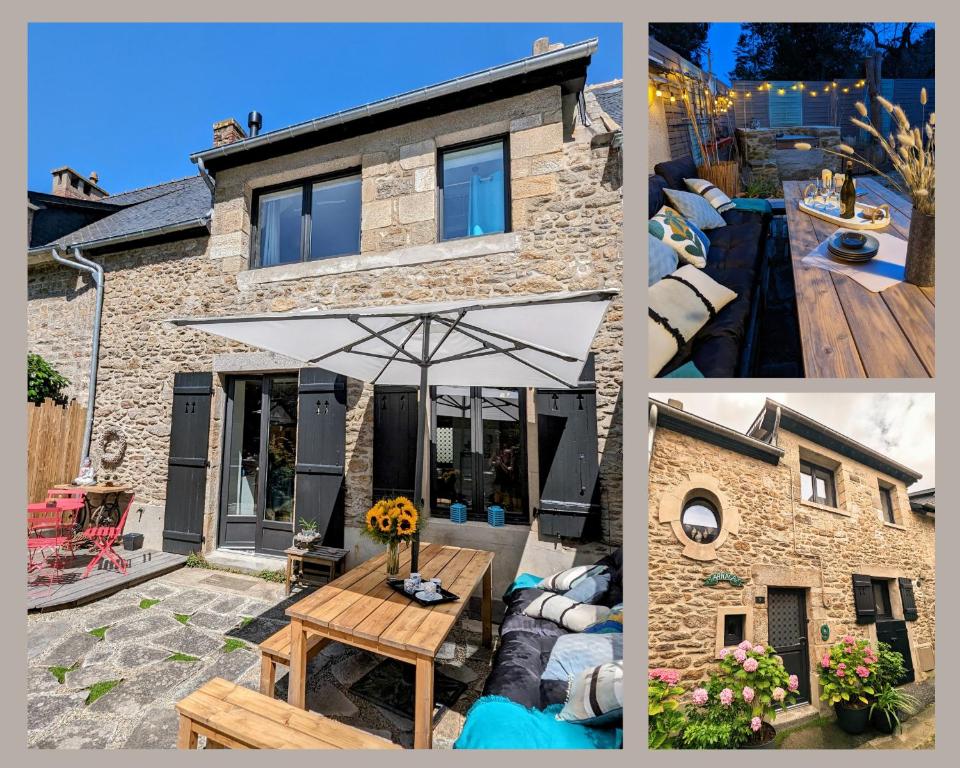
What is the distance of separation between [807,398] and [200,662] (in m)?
4.01

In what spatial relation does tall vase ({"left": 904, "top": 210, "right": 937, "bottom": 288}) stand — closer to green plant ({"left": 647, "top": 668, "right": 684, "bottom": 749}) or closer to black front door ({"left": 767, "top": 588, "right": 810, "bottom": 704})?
black front door ({"left": 767, "top": 588, "right": 810, "bottom": 704})

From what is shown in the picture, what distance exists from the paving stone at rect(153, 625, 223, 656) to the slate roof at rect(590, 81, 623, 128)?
6203mm

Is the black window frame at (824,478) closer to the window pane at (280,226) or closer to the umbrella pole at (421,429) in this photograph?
the umbrella pole at (421,429)

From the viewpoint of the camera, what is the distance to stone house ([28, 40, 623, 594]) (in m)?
4.16

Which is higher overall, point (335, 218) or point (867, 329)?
point (335, 218)

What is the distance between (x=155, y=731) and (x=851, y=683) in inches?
130

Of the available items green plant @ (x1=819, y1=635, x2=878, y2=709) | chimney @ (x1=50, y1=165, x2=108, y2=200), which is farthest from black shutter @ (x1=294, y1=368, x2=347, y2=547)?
chimney @ (x1=50, y1=165, x2=108, y2=200)

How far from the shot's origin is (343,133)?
5004 mm

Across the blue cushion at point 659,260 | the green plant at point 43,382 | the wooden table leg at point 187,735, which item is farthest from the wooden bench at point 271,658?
the green plant at point 43,382

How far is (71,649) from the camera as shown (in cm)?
334

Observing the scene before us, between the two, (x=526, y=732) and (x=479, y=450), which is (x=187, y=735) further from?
(x=479, y=450)

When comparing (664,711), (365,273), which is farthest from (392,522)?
(365,273)

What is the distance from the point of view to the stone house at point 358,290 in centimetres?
416

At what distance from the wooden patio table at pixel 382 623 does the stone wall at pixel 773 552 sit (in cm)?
123
